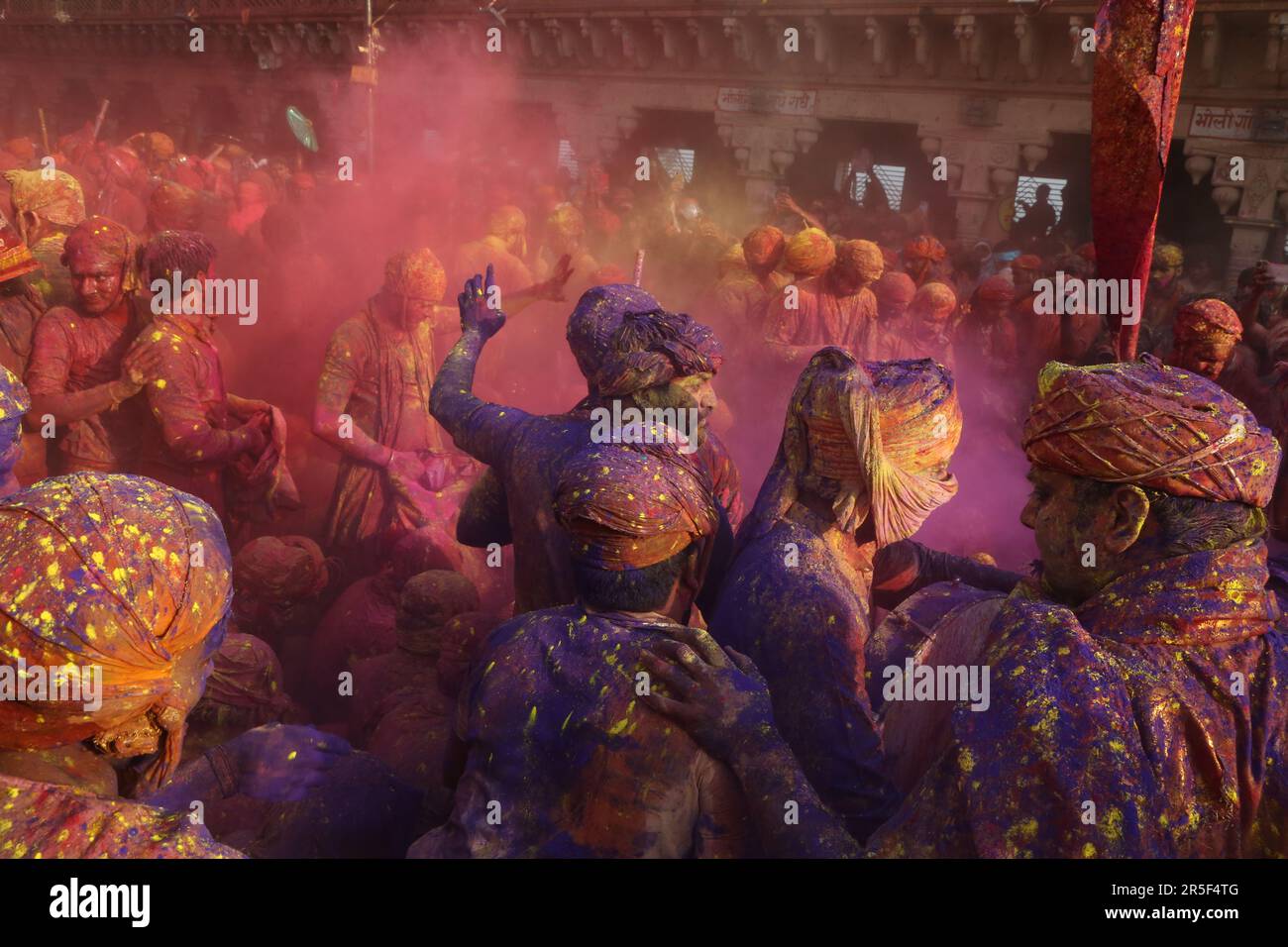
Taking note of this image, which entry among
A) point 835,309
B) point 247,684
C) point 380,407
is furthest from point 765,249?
point 247,684

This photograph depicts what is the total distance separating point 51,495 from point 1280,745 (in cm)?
251

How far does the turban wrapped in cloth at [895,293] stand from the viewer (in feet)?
28.8

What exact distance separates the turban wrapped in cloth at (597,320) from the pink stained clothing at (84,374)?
128 inches

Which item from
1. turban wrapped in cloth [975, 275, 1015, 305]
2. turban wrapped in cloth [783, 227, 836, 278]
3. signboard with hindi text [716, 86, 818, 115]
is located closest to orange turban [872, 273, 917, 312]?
turban wrapped in cloth [783, 227, 836, 278]

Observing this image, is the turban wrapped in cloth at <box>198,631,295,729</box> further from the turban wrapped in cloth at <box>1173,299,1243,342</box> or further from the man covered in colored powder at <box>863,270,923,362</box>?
the man covered in colored powder at <box>863,270,923,362</box>

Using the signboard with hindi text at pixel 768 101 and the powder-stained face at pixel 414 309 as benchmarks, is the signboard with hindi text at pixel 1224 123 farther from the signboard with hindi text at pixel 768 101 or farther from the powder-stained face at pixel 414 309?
the powder-stained face at pixel 414 309

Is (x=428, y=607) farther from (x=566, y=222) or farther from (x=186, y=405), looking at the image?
(x=566, y=222)

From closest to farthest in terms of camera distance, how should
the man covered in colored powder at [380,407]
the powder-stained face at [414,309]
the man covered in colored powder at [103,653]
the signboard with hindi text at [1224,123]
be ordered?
the man covered in colored powder at [103,653] → the man covered in colored powder at [380,407] → the powder-stained face at [414,309] → the signboard with hindi text at [1224,123]

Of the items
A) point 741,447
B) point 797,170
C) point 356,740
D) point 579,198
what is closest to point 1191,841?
point 356,740

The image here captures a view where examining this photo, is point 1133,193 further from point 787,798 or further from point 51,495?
point 51,495

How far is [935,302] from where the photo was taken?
8695 mm

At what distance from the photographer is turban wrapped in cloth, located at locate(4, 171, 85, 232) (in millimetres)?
7879

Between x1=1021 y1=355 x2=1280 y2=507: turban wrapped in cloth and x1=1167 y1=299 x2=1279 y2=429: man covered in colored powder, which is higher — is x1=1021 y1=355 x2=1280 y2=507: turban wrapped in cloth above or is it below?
below

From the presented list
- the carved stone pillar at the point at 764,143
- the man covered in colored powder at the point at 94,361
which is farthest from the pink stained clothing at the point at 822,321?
the carved stone pillar at the point at 764,143
